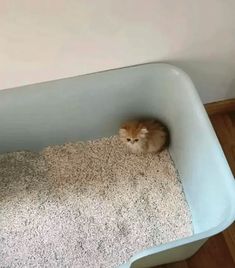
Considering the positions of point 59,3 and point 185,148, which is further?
point 185,148

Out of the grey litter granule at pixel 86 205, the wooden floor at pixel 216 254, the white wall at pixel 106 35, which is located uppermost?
the white wall at pixel 106 35

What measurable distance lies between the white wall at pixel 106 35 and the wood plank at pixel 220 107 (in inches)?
9.2

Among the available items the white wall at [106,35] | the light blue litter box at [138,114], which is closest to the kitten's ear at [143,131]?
the light blue litter box at [138,114]

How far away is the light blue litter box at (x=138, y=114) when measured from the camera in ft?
3.43

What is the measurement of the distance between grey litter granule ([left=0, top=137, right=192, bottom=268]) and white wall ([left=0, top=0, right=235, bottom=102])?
0.33 meters

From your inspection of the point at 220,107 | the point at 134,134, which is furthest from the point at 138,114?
the point at 220,107

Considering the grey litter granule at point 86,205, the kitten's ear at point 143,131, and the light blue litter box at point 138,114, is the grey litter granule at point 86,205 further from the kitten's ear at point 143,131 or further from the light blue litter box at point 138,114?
the kitten's ear at point 143,131

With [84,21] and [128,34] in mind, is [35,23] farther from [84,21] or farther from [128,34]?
[128,34]

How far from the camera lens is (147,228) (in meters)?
1.21

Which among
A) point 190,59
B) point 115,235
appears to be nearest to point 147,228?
point 115,235

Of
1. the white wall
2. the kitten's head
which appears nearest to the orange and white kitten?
the kitten's head

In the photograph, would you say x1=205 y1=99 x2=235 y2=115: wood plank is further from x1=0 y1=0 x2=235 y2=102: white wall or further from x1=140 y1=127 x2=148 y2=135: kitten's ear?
x1=140 y1=127 x2=148 y2=135: kitten's ear

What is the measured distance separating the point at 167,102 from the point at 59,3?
510 mm

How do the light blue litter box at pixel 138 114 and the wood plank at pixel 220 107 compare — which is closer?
the light blue litter box at pixel 138 114
